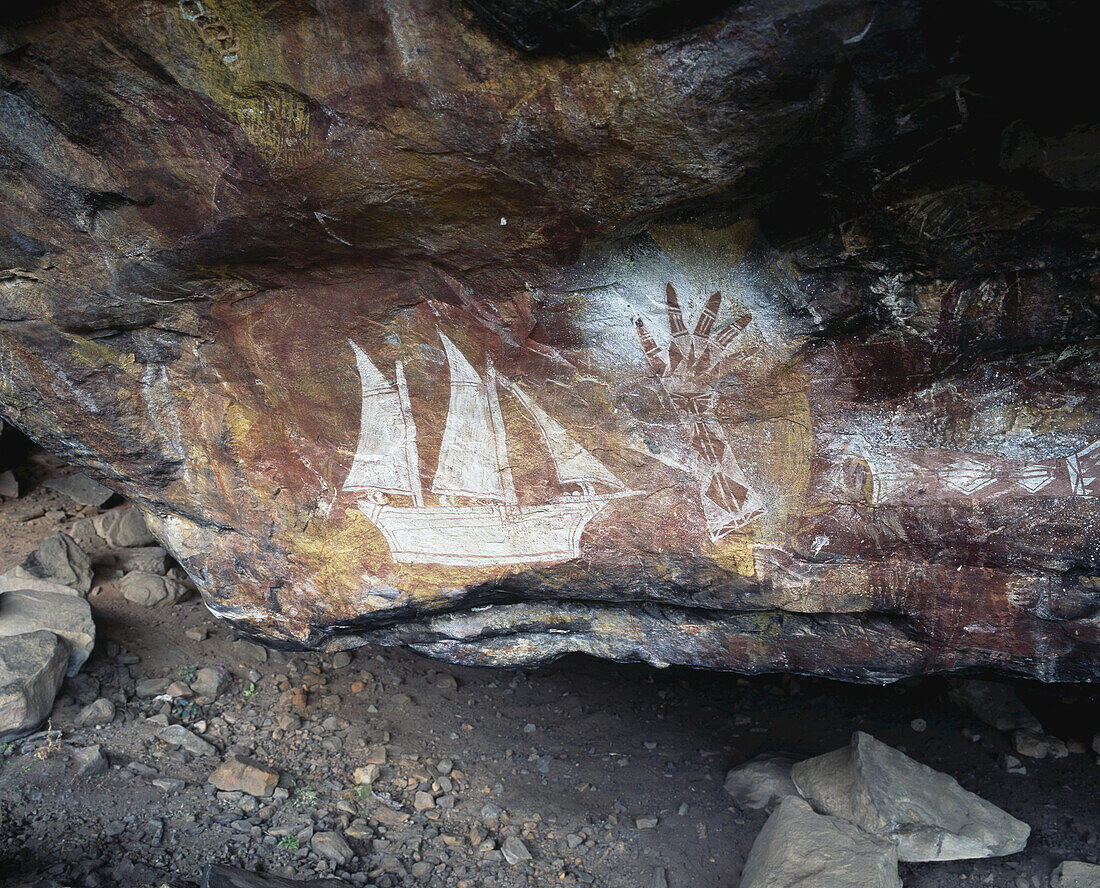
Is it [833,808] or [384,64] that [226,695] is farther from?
[384,64]

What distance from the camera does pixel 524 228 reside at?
2.55m

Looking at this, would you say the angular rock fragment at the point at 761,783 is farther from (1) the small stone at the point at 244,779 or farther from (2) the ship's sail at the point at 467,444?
(1) the small stone at the point at 244,779

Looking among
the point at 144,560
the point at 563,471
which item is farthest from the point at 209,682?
the point at 563,471

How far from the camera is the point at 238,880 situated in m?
2.83

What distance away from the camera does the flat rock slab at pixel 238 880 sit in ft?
9.16

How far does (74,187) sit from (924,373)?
317 cm

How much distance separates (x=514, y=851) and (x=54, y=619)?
293 cm

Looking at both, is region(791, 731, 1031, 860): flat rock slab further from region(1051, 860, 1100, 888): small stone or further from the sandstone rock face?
the sandstone rock face

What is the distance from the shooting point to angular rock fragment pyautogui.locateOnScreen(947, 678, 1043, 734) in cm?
408

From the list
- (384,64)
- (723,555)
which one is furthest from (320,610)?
(384,64)

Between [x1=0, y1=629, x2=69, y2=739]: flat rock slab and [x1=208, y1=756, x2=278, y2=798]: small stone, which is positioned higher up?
[x1=0, y1=629, x2=69, y2=739]: flat rock slab

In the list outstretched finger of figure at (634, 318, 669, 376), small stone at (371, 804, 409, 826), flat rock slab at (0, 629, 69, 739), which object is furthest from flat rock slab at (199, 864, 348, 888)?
outstretched finger of figure at (634, 318, 669, 376)

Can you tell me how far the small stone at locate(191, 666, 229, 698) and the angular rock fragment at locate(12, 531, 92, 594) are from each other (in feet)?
3.41

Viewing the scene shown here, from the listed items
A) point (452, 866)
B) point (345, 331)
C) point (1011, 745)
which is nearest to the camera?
point (345, 331)
